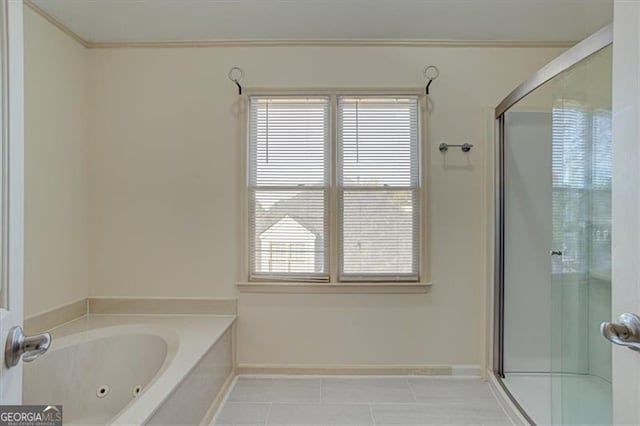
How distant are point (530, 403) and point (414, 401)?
71cm

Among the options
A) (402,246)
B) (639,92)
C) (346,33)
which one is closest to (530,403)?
(402,246)

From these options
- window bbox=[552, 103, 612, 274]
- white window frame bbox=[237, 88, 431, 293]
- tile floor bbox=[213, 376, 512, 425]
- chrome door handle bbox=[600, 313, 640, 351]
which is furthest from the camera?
white window frame bbox=[237, 88, 431, 293]

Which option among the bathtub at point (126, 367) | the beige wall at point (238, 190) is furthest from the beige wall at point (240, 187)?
the bathtub at point (126, 367)

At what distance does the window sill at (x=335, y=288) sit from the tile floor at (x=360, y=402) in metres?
0.62

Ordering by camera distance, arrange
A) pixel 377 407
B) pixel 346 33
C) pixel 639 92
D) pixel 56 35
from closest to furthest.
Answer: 1. pixel 639 92
2. pixel 377 407
3. pixel 56 35
4. pixel 346 33

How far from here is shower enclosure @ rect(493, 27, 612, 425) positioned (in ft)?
5.40

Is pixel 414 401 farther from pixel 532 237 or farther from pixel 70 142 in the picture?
pixel 70 142

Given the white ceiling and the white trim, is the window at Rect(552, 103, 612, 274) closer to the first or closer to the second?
the white ceiling

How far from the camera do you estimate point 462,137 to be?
96.9 inches

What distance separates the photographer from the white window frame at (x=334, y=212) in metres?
2.45

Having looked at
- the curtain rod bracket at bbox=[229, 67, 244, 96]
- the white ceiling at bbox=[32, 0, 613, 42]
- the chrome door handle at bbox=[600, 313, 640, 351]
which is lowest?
the chrome door handle at bbox=[600, 313, 640, 351]

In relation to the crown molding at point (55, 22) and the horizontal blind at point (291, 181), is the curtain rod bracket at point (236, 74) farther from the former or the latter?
the crown molding at point (55, 22)

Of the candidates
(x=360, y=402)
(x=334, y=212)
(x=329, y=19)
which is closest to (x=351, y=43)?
(x=329, y=19)
